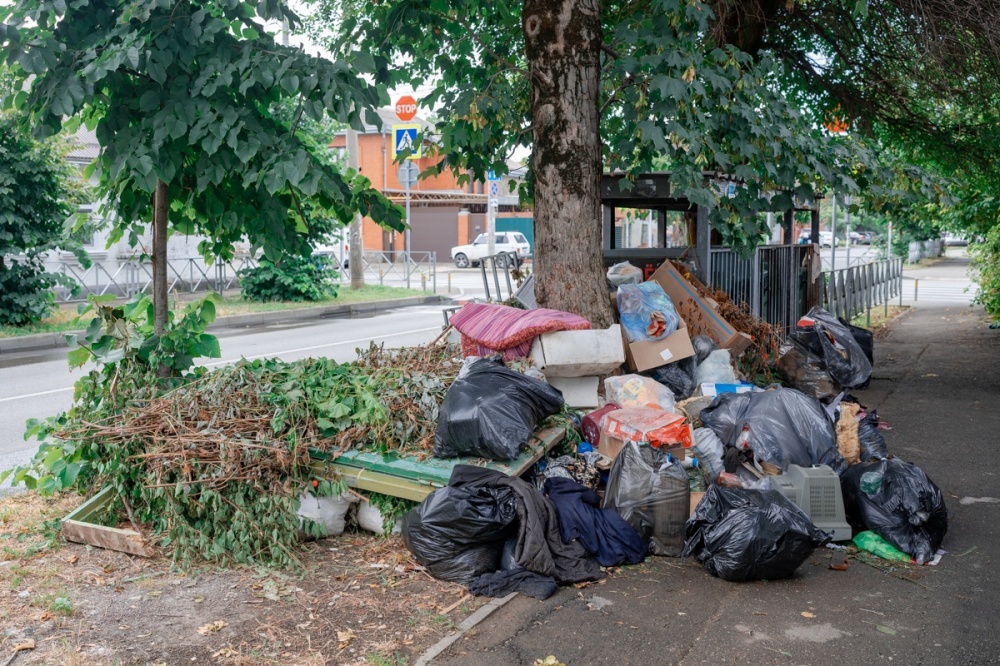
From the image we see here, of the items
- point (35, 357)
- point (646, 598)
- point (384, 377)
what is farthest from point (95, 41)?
point (35, 357)

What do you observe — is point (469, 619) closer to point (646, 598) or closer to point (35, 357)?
point (646, 598)

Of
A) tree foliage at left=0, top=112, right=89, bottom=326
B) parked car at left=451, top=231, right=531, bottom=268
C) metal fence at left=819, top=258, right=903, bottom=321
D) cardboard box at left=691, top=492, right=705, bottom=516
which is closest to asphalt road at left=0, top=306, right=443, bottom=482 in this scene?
tree foliage at left=0, top=112, right=89, bottom=326

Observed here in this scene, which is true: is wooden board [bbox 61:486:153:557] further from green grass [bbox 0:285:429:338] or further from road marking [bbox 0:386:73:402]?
→ green grass [bbox 0:285:429:338]

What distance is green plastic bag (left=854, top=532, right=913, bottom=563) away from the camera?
4973 mm

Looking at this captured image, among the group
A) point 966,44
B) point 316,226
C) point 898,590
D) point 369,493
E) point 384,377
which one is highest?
point 966,44

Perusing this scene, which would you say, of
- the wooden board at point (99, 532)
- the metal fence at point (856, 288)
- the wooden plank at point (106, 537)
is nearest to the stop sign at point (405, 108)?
the metal fence at point (856, 288)

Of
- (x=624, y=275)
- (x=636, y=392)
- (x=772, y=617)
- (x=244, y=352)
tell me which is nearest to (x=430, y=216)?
(x=244, y=352)

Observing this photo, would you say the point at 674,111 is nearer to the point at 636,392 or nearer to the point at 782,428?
the point at 636,392

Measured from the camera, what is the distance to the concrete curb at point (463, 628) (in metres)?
3.80

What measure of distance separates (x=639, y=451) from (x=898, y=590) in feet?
4.89

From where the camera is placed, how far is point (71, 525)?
5000 millimetres

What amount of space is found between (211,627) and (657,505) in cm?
235

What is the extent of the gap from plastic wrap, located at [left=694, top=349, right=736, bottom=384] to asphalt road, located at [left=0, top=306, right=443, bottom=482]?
3060 millimetres

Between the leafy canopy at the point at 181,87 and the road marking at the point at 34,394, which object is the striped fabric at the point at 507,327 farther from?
the road marking at the point at 34,394
